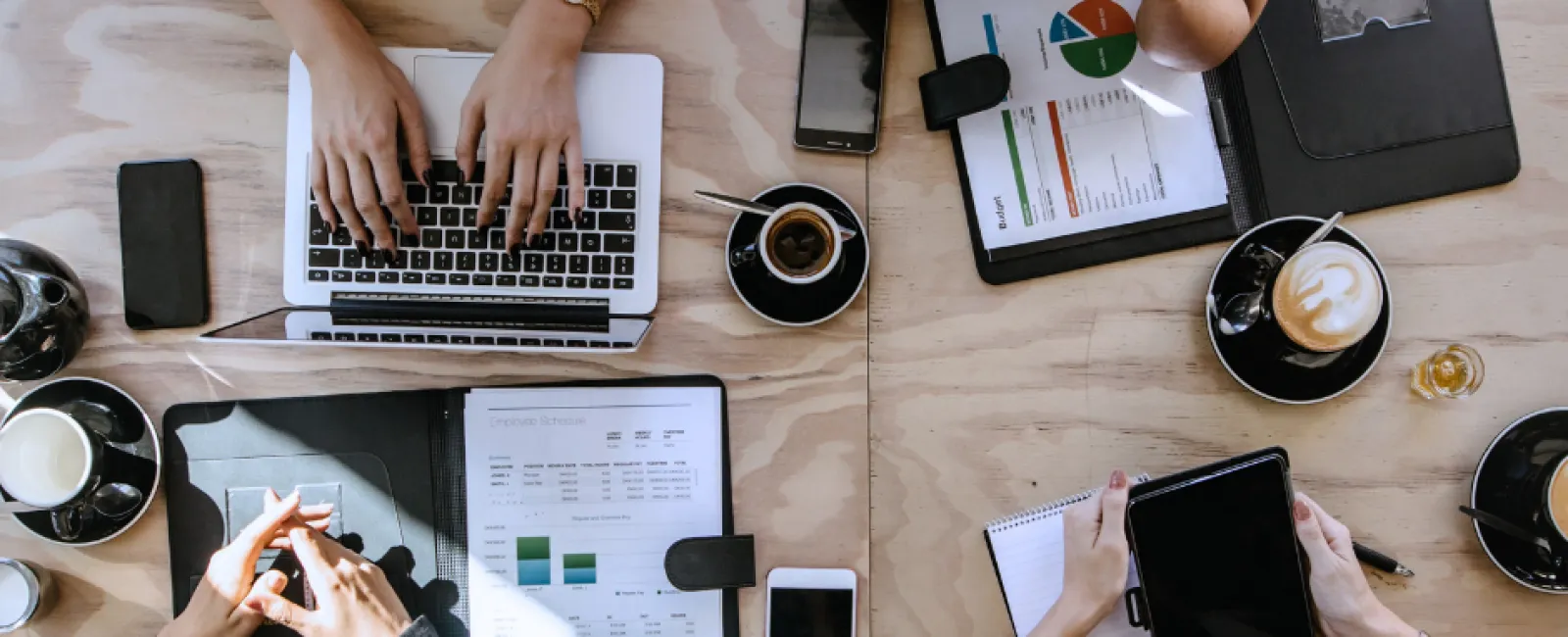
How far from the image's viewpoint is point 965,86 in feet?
3.43

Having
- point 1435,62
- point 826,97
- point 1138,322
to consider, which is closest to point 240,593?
point 826,97

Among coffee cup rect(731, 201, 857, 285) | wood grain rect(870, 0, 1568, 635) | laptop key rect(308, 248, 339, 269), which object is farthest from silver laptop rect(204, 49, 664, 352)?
wood grain rect(870, 0, 1568, 635)

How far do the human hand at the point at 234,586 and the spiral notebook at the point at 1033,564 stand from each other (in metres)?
0.76

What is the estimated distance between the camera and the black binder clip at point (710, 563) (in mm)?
1044

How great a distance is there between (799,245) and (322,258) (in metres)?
0.51

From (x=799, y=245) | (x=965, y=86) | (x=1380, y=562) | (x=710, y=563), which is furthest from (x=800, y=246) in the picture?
(x=1380, y=562)

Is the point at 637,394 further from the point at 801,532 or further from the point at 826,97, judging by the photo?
the point at 826,97

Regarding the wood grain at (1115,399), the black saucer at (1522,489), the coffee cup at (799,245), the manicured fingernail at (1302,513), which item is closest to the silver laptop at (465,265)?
the coffee cup at (799,245)

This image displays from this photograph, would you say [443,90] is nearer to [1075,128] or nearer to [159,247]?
[159,247]

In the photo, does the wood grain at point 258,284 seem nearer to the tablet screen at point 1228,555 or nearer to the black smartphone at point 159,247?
the black smartphone at point 159,247

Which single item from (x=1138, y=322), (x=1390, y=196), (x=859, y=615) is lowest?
(x=859, y=615)

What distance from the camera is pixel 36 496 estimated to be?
992 millimetres

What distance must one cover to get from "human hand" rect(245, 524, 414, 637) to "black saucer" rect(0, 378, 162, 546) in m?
0.17

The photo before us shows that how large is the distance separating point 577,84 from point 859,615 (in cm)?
65
